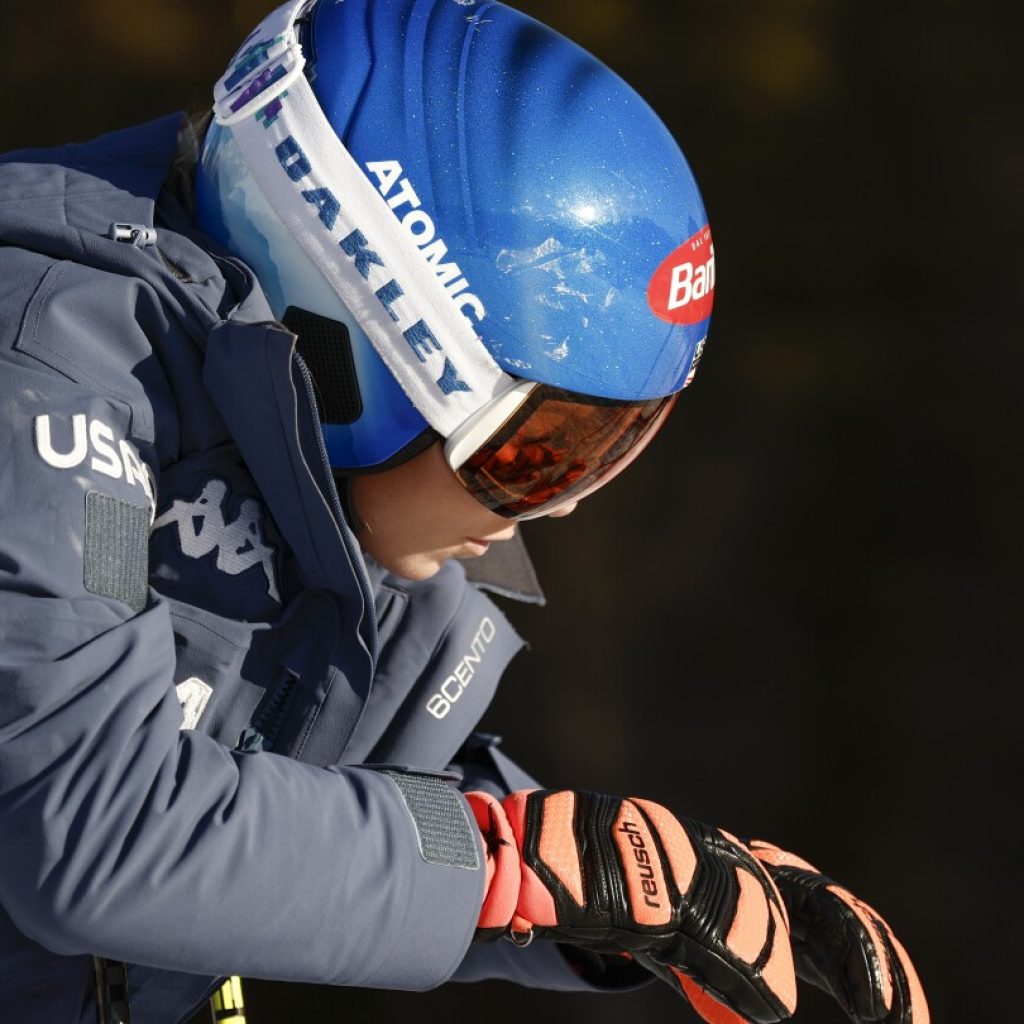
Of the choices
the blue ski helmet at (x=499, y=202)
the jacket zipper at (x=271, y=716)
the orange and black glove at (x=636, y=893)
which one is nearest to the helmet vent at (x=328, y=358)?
the blue ski helmet at (x=499, y=202)

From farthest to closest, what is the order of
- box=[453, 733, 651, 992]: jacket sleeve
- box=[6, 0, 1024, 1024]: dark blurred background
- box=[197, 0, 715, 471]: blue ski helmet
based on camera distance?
box=[6, 0, 1024, 1024]: dark blurred background → box=[453, 733, 651, 992]: jacket sleeve → box=[197, 0, 715, 471]: blue ski helmet

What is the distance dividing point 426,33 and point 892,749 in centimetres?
128

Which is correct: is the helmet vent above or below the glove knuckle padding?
above

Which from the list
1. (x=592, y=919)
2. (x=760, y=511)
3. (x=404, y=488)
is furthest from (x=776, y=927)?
(x=760, y=511)

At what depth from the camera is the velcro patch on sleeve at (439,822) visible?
110cm

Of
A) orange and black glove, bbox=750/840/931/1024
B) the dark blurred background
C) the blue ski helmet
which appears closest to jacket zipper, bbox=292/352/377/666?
the blue ski helmet

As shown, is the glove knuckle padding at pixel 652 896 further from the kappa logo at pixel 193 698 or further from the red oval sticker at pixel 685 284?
the red oval sticker at pixel 685 284

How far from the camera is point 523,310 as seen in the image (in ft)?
3.98

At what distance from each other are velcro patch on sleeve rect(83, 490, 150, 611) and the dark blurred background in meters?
1.28

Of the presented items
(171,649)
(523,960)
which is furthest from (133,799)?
(523,960)

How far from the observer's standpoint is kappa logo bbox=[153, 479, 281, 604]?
118cm

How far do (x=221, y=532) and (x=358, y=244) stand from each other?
0.27 metres

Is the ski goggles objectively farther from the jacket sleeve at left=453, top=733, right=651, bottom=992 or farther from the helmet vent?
the jacket sleeve at left=453, top=733, right=651, bottom=992

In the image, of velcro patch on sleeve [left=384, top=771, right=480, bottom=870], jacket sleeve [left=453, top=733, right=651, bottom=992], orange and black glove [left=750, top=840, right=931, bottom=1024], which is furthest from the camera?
jacket sleeve [left=453, top=733, right=651, bottom=992]
